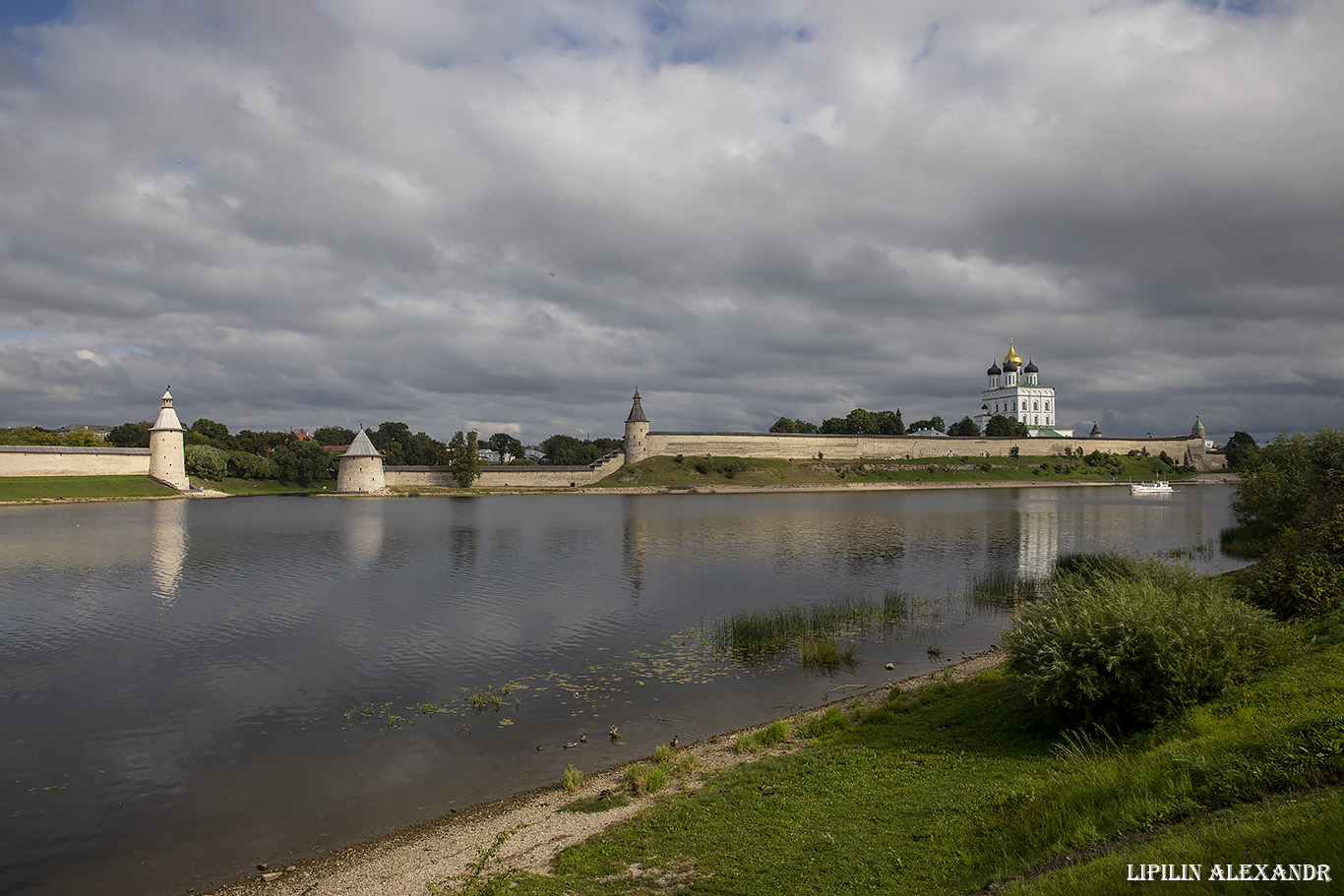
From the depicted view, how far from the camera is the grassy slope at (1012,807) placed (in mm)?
3682

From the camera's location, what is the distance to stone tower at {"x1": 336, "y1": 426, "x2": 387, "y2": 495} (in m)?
62.0

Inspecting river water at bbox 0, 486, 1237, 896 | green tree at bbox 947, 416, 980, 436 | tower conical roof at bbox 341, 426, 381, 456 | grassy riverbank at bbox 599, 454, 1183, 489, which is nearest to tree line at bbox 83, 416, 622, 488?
tower conical roof at bbox 341, 426, 381, 456

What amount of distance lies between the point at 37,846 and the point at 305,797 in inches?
85.4

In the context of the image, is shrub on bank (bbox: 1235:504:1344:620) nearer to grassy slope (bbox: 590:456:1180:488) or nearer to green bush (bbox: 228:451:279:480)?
grassy slope (bbox: 590:456:1180:488)

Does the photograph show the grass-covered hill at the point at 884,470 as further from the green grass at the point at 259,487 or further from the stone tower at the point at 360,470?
the green grass at the point at 259,487

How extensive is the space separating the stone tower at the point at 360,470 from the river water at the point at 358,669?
108ft

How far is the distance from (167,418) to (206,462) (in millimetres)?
4589

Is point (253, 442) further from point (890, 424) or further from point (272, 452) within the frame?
point (890, 424)

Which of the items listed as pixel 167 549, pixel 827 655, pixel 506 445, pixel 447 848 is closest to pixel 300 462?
pixel 506 445

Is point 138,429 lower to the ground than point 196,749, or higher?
higher

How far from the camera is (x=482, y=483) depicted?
67.9 m

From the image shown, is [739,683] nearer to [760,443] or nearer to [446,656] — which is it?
[446,656]

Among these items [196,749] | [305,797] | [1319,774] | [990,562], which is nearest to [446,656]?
[196,749]

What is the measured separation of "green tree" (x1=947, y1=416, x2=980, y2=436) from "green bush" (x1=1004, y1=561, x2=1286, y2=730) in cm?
9550
